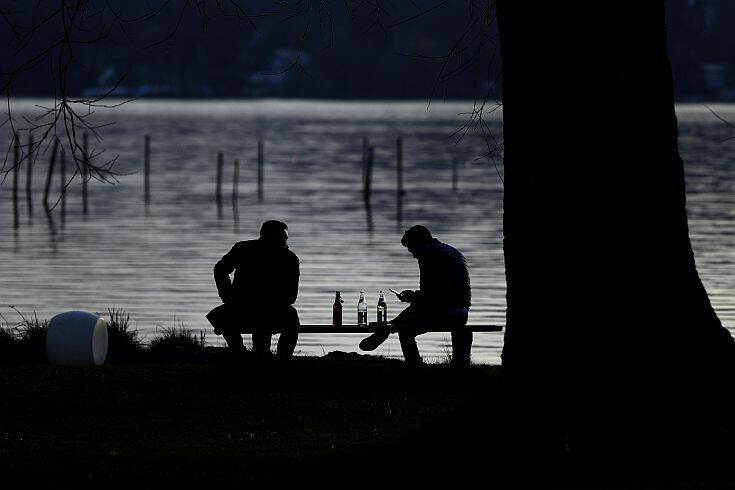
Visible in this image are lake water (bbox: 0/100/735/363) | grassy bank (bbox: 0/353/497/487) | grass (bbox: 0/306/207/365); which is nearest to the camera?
grassy bank (bbox: 0/353/497/487)

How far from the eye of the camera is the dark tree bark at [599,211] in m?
9.94

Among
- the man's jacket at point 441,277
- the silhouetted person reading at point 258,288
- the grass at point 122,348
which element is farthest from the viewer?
the grass at point 122,348

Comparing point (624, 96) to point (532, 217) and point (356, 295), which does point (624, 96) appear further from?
point (356, 295)

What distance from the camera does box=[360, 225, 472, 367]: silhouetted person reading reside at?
582 inches

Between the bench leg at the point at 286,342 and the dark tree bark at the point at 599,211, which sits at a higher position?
the dark tree bark at the point at 599,211

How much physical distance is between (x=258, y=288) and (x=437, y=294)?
1624 mm

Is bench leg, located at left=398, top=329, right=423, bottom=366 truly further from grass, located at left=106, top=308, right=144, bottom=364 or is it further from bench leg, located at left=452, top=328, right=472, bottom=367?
grass, located at left=106, top=308, right=144, bottom=364

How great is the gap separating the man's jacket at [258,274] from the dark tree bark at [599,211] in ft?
16.5

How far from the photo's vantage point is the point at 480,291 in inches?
1287

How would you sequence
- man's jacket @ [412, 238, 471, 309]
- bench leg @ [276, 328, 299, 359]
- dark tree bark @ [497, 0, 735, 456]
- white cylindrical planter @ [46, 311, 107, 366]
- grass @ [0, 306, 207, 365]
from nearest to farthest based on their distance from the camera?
dark tree bark @ [497, 0, 735, 456]
man's jacket @ [412, 238, 471, 309]
bench leg @ [276, 328, 299, 359]
white cylindrical planter @ [46, 311, 107, 366]
grass @ [0, 306, 207, 365]

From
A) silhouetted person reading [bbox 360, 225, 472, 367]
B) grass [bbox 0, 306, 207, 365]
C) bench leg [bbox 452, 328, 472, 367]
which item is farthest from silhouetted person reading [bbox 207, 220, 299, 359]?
grass [bbox 0, 306, 207, 365]

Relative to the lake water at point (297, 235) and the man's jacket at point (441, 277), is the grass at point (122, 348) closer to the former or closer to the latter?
the lake water at point (297, 235)

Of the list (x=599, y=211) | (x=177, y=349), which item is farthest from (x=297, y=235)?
(x=599, y=211)

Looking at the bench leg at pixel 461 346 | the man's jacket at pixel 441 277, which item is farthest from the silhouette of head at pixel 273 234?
the bench leg at pixel 461 346
